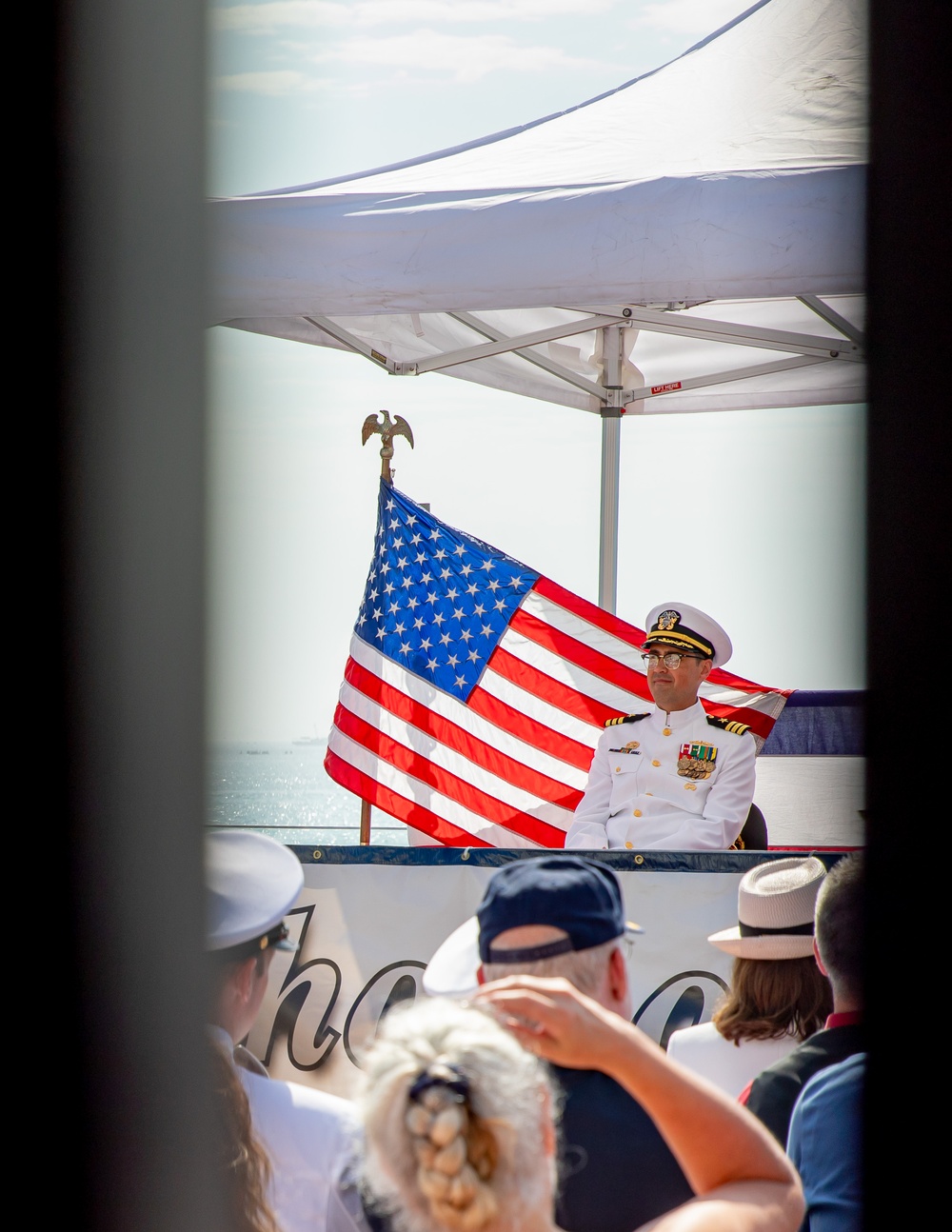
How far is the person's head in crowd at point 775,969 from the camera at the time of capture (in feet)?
6.59

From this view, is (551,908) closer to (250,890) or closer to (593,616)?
(250,890)

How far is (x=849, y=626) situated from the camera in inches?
37.7

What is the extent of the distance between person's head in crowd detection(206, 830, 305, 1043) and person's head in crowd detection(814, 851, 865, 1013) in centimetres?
71

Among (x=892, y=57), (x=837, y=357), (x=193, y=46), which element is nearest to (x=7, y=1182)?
(x=193, y=46)

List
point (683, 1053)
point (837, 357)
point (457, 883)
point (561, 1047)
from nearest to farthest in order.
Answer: point (561, 1047), point (683, 1053), point (457, 883), point (837, 357)

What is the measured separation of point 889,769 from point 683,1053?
1.35 m

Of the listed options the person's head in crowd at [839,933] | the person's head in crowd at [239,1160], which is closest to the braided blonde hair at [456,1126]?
the person's head in crowd at [239,1160]

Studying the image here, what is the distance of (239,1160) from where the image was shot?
1.33 m

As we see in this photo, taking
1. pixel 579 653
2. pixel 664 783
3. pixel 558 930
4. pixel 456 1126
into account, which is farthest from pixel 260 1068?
Result: pixel 579 653

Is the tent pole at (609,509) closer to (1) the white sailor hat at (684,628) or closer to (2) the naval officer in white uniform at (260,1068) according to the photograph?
(1) the white sailor hat at (684,628)

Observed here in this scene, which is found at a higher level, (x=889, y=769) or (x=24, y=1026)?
(x=889, y=769)

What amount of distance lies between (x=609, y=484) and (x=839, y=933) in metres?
3.68

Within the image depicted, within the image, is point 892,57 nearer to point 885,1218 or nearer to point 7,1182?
point 885,1218

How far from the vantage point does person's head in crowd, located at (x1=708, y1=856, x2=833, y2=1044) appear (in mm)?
2010
